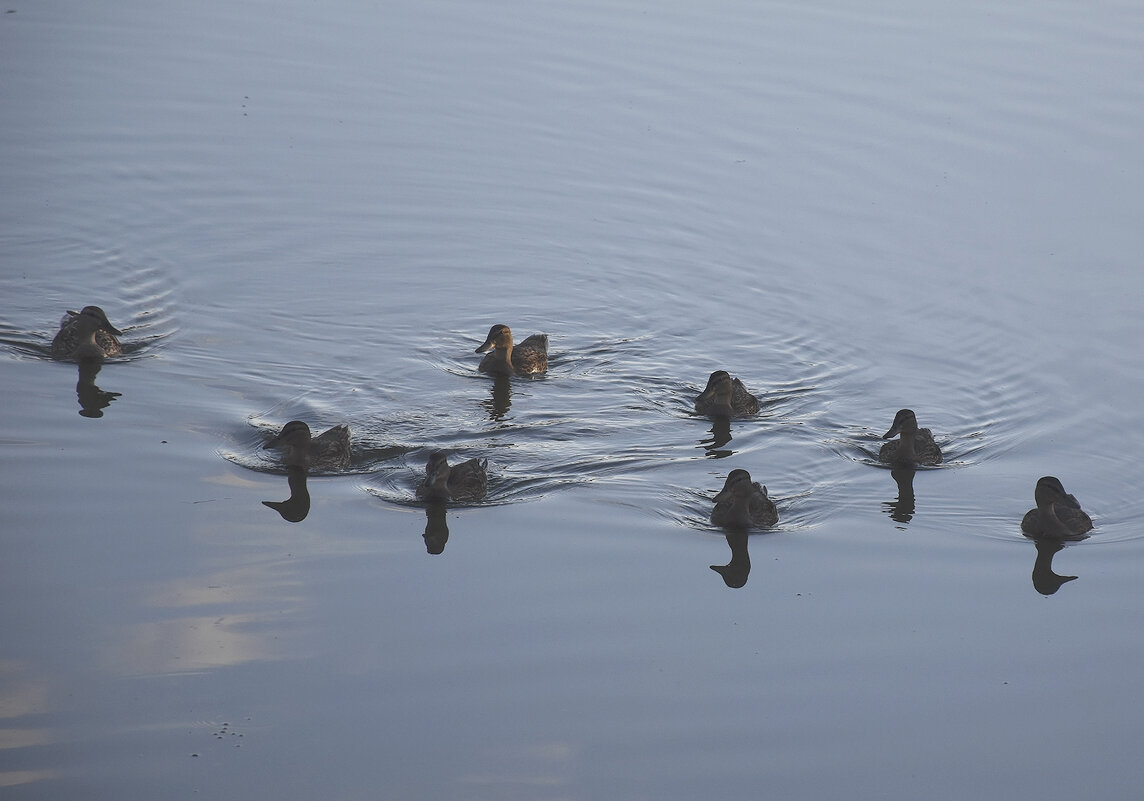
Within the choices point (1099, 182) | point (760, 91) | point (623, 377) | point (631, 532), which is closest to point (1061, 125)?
point (1099, 182)

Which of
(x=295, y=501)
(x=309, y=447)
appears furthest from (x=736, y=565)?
(x=309, y=447)

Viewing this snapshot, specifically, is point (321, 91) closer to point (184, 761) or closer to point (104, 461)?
point (104, 461)

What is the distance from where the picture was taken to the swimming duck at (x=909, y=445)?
1341 cm

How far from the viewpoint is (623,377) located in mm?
15180

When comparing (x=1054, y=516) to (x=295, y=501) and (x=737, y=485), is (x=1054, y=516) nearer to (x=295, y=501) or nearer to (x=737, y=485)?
(x=737, y=485)

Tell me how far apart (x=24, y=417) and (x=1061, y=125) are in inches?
640

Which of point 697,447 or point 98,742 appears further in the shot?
point 697,447

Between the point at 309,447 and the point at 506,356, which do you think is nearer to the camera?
the point at 309,447

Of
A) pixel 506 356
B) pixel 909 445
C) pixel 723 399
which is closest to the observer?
pixel 909 445

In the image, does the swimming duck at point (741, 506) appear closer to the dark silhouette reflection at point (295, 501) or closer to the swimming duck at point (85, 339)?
the dark silhouette reflection at point (295, 501)

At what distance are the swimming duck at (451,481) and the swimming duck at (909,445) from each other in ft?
12.3

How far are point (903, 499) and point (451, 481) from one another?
12.7 ft

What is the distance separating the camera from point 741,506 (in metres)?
11.9

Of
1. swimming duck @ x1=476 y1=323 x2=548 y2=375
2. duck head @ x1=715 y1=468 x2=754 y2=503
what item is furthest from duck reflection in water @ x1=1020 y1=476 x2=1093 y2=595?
swimming duck @ x1=476 y1=323 x2=548 y2=375
